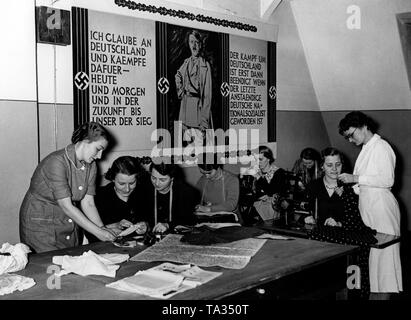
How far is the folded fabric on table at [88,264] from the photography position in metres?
2.82

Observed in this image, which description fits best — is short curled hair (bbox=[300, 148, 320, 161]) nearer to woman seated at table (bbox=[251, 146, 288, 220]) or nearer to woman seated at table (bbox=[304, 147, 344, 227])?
woman seated at table (bbox=[251, 146, 288, 220])

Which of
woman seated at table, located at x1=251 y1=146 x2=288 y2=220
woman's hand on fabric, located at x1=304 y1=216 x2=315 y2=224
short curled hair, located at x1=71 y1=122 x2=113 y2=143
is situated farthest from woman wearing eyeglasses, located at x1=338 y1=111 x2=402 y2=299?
short curled hair, located at x1=71 y1=122 x2=113 y2=143

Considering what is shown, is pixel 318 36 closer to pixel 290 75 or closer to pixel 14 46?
pixel 290 75

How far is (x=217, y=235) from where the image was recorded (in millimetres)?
3627

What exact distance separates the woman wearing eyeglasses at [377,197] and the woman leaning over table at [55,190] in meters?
2.39

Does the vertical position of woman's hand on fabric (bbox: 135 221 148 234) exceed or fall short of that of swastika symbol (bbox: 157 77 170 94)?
it falls short

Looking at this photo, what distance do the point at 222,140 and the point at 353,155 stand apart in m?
2.78

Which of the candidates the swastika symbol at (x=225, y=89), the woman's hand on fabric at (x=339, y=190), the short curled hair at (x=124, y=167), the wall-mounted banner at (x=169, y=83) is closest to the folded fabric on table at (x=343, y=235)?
the woman's hand on fabric at (x=339, y=190)

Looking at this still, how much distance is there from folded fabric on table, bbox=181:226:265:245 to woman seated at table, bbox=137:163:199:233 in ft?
2.63

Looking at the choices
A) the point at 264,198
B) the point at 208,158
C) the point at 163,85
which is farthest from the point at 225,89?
the point at 264,198

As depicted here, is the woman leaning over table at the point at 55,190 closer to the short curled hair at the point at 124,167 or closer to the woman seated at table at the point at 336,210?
the short curled hair at the point at 124,167

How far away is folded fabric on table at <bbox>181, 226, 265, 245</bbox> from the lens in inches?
138
